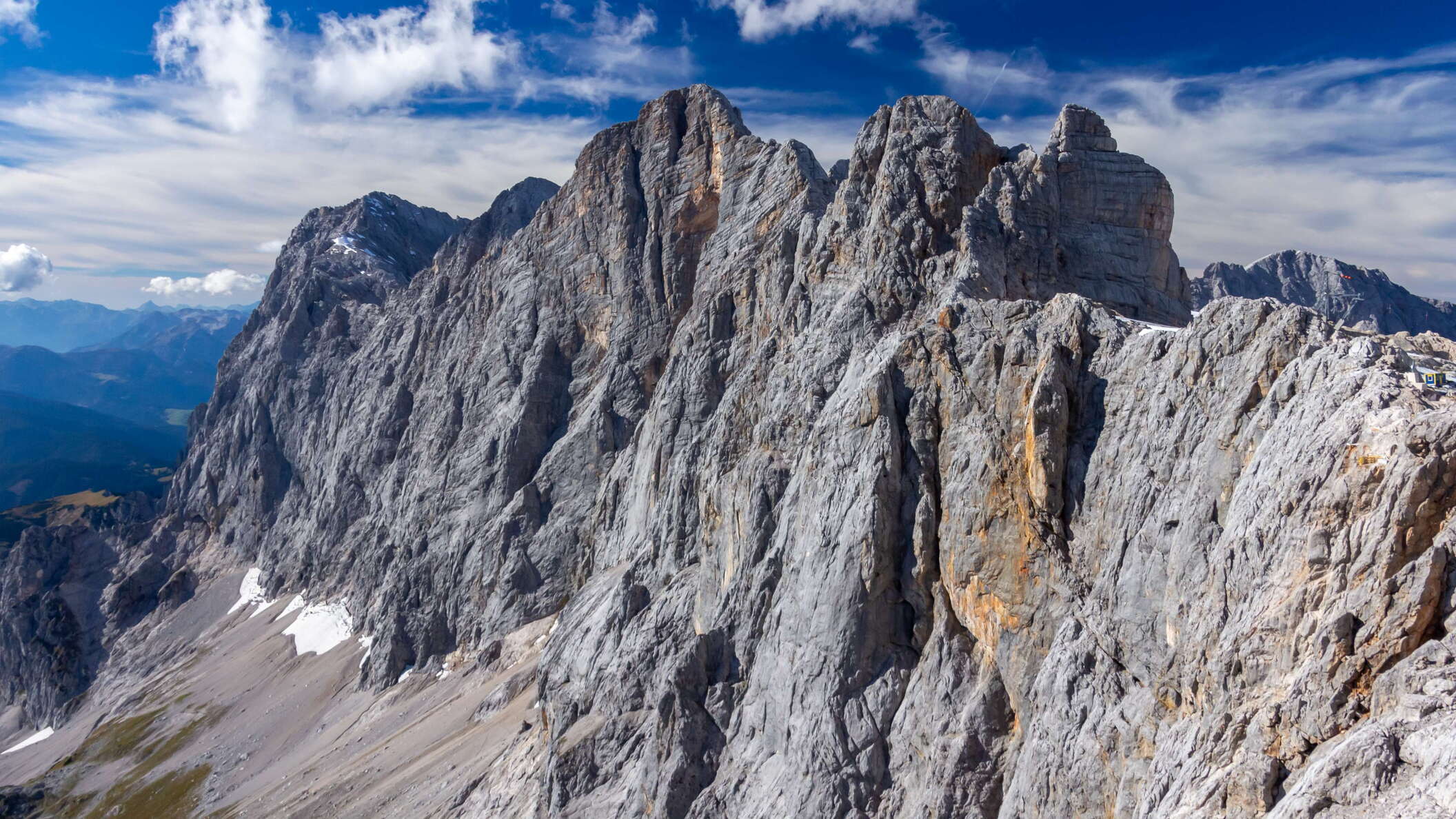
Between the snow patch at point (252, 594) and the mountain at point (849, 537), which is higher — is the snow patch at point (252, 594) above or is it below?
below

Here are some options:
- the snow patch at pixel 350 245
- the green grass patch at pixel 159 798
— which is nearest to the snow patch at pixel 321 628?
the green grass patch at pixel 159 798

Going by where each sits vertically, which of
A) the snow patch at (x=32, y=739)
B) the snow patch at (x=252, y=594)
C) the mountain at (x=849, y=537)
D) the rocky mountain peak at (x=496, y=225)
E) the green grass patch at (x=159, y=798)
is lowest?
the snow patch at (x=32, y=739)

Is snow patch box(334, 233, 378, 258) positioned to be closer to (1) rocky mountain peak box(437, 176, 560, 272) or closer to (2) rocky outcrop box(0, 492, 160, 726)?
(1) rocky mountain peak box(437, 176, 560, 272)

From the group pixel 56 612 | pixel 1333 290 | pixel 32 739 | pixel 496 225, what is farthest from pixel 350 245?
pixel 1333 290

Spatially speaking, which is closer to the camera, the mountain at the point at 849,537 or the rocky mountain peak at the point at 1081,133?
the mountain at the point at 849,537

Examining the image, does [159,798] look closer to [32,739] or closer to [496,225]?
[32,739]

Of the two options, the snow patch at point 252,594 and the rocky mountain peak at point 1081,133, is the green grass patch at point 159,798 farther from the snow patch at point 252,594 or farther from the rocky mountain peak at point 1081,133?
the rocky mountain peak at point 1081,133

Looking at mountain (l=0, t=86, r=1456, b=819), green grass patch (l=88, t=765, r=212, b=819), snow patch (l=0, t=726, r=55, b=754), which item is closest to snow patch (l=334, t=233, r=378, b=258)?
mountain (l=0, t=86, r=1456, b=819)
